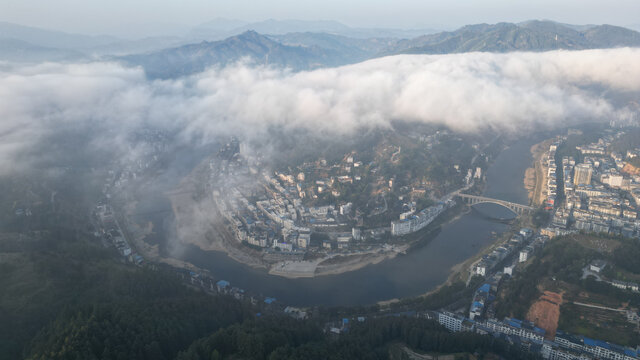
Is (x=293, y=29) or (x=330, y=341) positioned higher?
(x=293, y=29)

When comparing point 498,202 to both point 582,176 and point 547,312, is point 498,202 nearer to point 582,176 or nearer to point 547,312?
point 582,176

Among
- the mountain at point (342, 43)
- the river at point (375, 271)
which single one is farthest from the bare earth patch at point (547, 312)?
the mountain at point (342, 43)

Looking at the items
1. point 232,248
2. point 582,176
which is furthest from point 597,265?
point 232,248

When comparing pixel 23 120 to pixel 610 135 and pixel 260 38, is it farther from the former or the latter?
pixel 260 38

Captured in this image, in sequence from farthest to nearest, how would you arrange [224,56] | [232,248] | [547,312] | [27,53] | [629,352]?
[224,56] < [27,53] < [232,248] < [547,312] < [629,352]

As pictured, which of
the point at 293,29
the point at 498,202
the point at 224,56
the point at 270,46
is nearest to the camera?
the point at 498,202

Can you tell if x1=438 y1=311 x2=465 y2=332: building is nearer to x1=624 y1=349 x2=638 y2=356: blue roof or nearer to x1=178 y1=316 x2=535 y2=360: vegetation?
x1=178 y1=316 x2=535 y2=360: vegetation

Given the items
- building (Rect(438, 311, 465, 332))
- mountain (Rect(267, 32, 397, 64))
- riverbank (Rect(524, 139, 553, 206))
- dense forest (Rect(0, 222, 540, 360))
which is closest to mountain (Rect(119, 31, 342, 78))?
mountain (Rect(267, 32, 397, 64))
